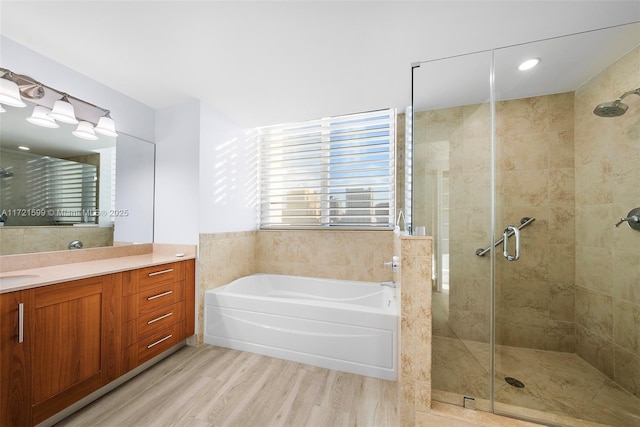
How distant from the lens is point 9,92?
5.00 ft

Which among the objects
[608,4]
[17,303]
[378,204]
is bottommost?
[17,303]

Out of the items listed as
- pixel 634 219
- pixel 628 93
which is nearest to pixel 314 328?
pixel 634 219

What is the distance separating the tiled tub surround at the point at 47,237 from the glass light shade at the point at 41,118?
74 centimetres

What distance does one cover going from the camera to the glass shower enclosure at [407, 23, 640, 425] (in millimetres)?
1459

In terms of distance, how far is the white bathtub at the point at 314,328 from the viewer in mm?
1812

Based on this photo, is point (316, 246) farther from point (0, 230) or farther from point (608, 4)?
point (608, 4)

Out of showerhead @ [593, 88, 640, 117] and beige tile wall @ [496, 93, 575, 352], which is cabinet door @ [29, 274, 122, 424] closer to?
beige tile wall @ [496, 93, 575, 352]

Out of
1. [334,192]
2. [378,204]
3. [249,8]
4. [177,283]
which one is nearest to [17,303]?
[177,283]

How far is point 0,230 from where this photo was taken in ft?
5.05

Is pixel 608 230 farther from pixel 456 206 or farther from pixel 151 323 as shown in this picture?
pixel 151 323

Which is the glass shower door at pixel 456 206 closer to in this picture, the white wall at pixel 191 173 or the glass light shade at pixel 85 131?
the white wall at pixel 191 173

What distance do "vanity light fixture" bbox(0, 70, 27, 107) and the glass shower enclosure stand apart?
8.84 ft

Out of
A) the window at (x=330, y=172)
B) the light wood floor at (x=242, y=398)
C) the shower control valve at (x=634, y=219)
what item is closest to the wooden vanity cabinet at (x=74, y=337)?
the light wood floor at (x=242, y=398)

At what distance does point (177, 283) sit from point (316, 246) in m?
1.45
